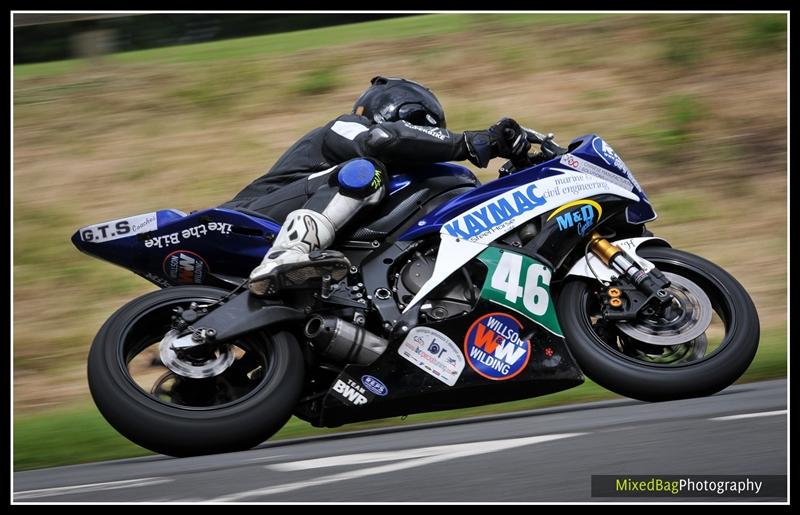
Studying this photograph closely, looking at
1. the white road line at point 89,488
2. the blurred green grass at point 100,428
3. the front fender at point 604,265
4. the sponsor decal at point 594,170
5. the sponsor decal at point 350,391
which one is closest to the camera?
the white road line at point 89,488

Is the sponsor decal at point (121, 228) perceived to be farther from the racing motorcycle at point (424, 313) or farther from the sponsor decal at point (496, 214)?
the sponsor decal at point (496, 214)

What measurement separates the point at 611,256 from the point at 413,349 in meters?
1.01

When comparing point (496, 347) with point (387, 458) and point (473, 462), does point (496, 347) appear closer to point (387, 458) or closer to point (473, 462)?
point (473, 462)

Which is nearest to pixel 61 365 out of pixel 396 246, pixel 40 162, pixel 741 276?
pixel 40 162

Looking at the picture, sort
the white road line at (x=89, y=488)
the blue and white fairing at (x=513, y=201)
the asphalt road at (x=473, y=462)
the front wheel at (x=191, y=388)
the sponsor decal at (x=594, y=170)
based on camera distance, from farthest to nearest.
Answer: the sponsor decal at (x=594, y=170) → the blue and white fairing at (x=513, y=201) → the white road line at (x=89, y=488) → the front wheel at (x=191, y=388) → the asphalt road at (x=473, y=462)

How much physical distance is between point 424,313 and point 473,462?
69 centimetres

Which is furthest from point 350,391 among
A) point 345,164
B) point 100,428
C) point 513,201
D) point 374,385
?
point 100,428

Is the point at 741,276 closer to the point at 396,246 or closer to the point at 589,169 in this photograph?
the point at 589,169

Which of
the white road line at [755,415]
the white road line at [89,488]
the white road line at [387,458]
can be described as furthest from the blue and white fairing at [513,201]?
the white road line at [89,488]

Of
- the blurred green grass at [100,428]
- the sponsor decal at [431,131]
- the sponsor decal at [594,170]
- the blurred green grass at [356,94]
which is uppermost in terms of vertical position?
the sponsor decal at [431,131]

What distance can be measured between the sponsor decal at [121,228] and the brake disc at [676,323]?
215 centimetres

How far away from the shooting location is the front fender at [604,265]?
5473 mm

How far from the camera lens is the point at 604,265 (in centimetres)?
552

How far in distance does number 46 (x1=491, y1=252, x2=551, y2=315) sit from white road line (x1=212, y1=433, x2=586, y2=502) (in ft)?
1.92
